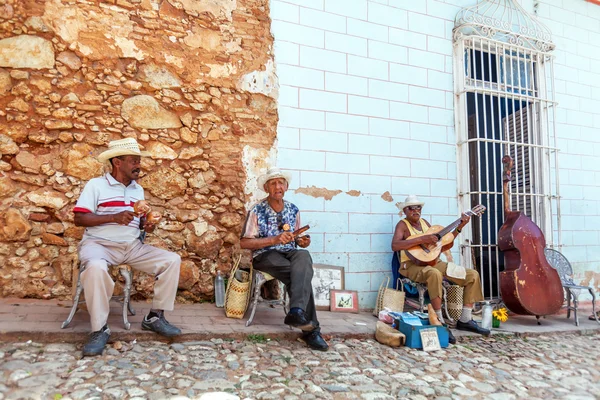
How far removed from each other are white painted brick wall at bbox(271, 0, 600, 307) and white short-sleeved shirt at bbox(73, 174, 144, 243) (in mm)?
1849

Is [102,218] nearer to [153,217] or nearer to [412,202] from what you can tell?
[153,217]

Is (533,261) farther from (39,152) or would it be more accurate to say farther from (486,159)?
(39,152)

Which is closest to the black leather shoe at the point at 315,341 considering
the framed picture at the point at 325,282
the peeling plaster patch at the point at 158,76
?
the framed picture at the point at 325,282

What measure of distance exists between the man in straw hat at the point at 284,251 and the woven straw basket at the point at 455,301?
5.53 ft

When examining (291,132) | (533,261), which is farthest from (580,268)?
(291,132)

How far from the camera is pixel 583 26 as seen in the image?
273 inches

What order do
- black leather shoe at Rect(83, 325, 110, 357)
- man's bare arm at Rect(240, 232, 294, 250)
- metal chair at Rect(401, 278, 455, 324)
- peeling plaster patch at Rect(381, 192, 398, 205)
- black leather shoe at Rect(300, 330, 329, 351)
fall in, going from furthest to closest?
peeling plaster patch at Rect(381, 192, 398, 205) < metal chair at Rect(401, 278, 455, 324) < man's bare arm at Rect(240, 232, 294, 250) < black leather shoe at Rect(300, 330, 329, 351) < black leather shoe at Rect(83, 325, 110, 357)

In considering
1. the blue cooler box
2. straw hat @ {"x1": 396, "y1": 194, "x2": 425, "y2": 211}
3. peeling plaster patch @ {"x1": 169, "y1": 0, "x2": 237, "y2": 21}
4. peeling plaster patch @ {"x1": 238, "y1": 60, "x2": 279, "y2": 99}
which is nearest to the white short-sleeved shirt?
peeling plaster patch @ {"x1": 238, "y1": 60, "x2": 279, "y2": 99}

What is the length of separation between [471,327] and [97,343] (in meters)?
3.33

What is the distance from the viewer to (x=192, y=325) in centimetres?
379

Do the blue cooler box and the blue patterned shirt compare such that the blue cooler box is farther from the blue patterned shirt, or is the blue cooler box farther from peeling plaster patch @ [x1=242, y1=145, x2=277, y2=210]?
peeling plaster patch @ [x1=242, y1=145, x2=277, y2=210]

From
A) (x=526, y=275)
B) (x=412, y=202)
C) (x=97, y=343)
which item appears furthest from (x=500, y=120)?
(x=97, y=343)

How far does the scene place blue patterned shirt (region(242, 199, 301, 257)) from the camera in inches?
165

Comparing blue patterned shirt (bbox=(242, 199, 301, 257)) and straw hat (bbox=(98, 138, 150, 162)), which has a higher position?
straw hat (bbox=(98, 138, 150, 162))
